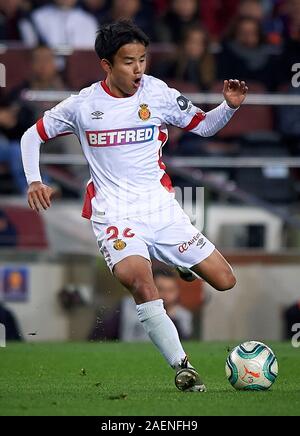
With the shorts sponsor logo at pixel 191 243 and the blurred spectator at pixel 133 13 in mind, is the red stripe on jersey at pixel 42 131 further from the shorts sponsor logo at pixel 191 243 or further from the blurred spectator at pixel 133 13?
the blurred spectator at pixel 133 13

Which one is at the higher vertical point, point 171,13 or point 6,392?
point 171,13

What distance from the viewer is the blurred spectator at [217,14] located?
17031mm

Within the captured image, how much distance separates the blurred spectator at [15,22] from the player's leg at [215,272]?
8254 millimetres

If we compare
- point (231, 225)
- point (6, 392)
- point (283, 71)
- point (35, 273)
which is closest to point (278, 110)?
point (283, 71)

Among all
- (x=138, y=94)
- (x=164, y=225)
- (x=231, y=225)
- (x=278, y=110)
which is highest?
(x=278, y=110)

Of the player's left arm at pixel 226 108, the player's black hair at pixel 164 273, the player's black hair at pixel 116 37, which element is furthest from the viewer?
the player's black hair at pixel 164 273

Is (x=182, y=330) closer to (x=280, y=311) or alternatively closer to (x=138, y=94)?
(x=280, y=311)

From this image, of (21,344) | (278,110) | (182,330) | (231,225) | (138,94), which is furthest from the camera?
(278,110)

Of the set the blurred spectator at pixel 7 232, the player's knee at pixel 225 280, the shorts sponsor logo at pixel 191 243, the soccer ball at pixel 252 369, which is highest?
the blurred spectator at pixel 7 232

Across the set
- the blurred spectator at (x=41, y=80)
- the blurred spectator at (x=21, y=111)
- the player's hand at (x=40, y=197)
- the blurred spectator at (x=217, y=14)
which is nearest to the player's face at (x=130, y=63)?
the player's hand at (x=40, y=197)

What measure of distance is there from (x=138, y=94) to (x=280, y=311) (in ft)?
20.5

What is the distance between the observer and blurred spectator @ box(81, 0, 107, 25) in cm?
1622

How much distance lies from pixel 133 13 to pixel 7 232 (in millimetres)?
3903

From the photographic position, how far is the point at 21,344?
1248 cm
